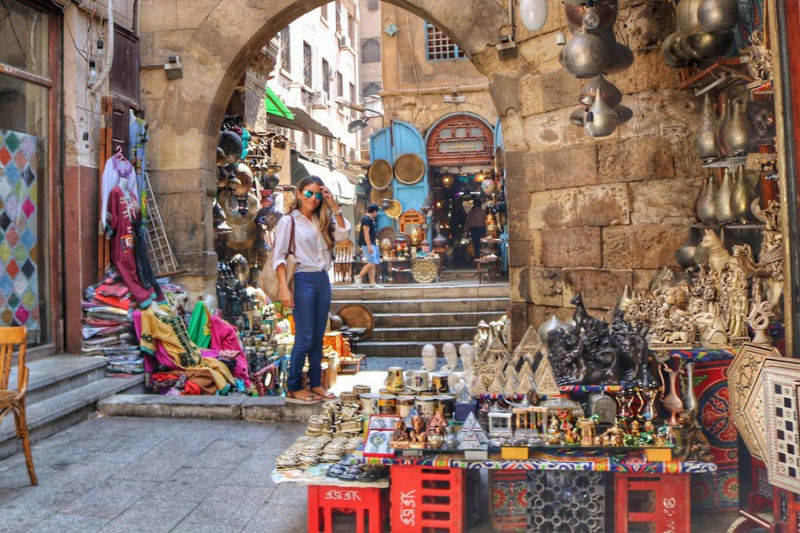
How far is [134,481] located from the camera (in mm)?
3934

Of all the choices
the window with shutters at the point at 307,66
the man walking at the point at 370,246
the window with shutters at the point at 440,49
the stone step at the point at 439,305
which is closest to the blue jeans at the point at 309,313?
the stone step at the point at 439,305

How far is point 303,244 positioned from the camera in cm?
480

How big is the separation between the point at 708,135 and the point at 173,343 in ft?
16.5

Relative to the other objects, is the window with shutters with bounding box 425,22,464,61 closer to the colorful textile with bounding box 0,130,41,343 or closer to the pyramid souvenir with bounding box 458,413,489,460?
the colorful textile with bounding box 0,130,41,343

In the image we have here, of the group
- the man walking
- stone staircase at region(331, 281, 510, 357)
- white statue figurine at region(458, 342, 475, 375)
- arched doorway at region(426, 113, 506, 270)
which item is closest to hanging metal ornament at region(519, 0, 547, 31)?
white statue figurine at region(458, 342, 475, 375)

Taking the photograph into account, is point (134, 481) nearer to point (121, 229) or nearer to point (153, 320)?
point (153, 320)

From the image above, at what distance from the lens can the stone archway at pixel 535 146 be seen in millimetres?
5430

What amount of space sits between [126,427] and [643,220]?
4.43 m

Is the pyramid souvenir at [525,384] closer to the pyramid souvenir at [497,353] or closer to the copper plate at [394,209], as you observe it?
the pyramid souvenir at [497,353]

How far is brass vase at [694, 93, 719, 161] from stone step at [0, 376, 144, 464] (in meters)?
4.74

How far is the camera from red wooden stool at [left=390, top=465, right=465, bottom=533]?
3.05 metres

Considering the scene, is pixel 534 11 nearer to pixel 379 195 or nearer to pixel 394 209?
pixel 394 209

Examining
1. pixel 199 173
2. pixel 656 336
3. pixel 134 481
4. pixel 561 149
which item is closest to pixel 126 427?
pixel 134 481

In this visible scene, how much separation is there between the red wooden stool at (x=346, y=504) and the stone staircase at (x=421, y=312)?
7.41 m
